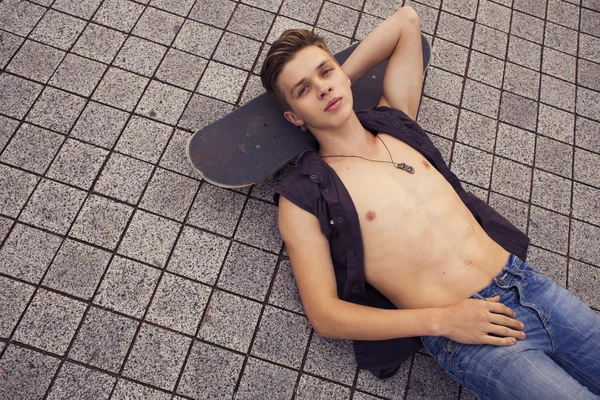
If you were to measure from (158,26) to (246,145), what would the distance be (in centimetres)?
138

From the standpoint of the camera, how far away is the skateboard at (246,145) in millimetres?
2814

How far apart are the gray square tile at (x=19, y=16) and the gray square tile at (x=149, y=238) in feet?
5.93

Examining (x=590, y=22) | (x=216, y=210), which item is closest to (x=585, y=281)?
(x=590, y=22)

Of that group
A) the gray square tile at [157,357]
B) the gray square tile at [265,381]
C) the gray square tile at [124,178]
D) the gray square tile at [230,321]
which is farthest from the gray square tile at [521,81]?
the gray square tile at [157,357]

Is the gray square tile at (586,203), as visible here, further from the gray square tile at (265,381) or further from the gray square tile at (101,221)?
the gray square tile at (101,221)

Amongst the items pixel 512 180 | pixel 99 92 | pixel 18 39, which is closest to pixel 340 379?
pixel 512 180

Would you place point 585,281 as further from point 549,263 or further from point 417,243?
point 417,243

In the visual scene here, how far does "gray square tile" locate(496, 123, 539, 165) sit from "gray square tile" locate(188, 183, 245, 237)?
2072 mm

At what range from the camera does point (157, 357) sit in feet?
8.43

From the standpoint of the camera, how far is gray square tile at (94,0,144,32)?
338cm

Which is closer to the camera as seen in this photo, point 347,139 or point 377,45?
point 347,139

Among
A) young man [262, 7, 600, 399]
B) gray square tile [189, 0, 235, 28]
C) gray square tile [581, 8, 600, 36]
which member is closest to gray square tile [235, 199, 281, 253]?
young man [262, 7, 600, 399]

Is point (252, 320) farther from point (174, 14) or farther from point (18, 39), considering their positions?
point (18, 39)

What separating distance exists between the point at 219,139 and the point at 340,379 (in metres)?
1.74
